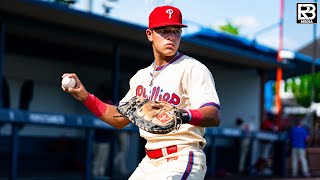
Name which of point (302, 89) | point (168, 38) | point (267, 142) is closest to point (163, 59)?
point (168, 38)

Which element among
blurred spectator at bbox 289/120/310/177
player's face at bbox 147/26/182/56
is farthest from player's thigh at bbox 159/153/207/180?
blurred spectator at bbox 289/120/310/177

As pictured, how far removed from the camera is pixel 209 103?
3693 millimetres

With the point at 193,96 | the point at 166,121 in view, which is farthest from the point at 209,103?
the point at 166,121

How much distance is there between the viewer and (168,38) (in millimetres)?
3941

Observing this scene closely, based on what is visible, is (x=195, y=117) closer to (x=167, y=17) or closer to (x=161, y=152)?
(x=161, y=152)

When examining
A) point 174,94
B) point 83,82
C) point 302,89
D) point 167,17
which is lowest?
point 174,94

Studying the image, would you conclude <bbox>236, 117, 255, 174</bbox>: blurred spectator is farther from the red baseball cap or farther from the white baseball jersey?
the red baseball cap

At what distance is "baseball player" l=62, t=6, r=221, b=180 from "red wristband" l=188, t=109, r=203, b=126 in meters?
0.13

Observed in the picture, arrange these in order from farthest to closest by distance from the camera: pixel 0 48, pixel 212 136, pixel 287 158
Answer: pixel 287 158 < pixel 212 136 < pixel 0 48

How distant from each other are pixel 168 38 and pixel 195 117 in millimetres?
656

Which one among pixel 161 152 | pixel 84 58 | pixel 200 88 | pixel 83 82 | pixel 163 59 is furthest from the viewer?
pixel 83 82

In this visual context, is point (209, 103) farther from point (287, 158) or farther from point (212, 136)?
point (287, 158)

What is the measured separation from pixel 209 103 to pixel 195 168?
1.42 feet

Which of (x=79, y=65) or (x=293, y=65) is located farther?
(x=293, y=65)
